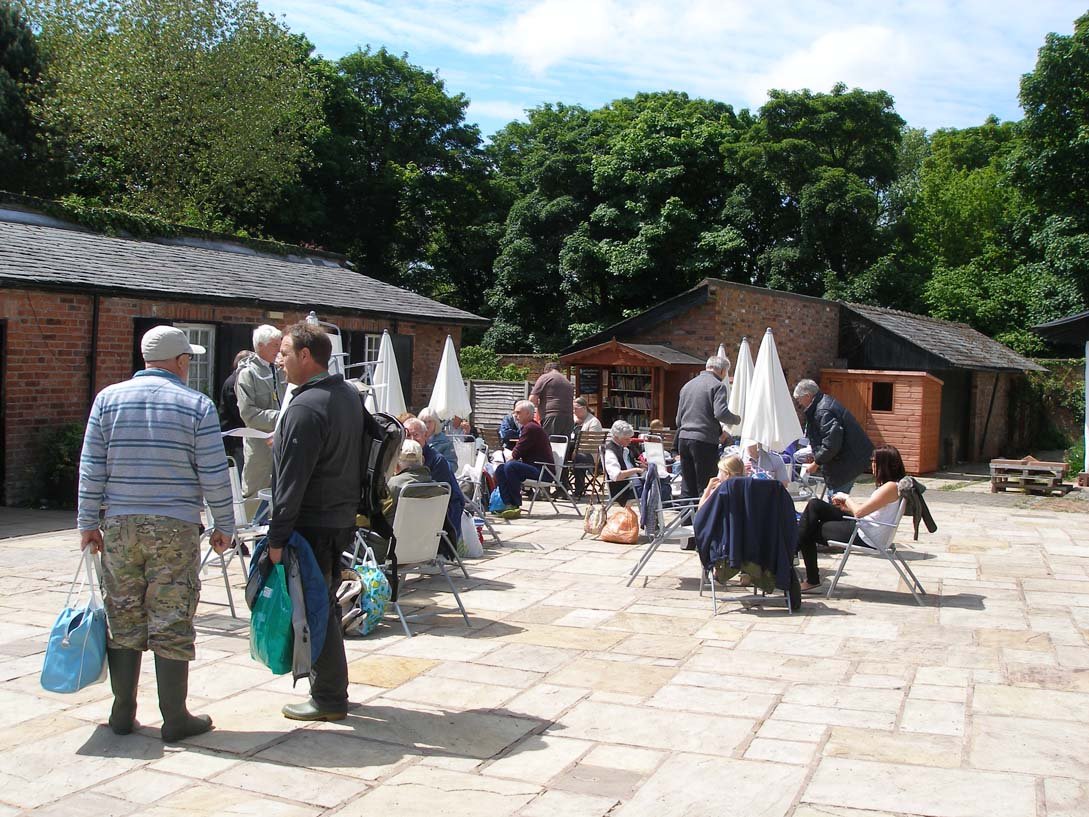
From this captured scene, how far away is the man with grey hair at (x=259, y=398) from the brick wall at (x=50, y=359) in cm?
477

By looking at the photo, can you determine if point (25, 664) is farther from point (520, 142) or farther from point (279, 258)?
point (520, 142)

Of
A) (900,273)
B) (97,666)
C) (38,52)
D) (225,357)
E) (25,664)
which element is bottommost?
(25,664)

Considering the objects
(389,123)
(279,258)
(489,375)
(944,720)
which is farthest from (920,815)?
(389,123)

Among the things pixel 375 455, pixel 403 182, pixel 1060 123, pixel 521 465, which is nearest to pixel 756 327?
pixel 521 465

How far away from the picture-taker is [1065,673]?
5.37 metres

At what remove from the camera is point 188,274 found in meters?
13.7

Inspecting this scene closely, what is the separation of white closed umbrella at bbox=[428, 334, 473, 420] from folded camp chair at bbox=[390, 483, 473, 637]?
18.9 ft

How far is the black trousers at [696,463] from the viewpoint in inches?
354

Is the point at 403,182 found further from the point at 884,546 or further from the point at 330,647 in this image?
the point at 330,647

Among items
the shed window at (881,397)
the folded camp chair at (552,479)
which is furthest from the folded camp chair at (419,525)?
the shed window at (881,397)

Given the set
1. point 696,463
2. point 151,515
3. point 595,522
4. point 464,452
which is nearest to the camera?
point 151,515

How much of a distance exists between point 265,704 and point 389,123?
33.0 metres

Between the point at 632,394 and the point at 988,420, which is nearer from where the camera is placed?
the point at 632,394

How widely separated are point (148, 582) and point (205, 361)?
977cm
